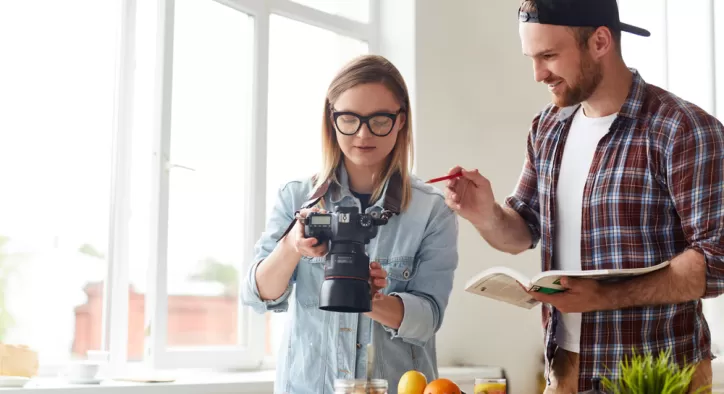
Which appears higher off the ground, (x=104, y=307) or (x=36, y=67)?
(x=36, y=67)

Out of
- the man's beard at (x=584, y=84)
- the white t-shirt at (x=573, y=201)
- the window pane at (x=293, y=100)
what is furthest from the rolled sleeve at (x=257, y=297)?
the window pane at (x=293, y=100)

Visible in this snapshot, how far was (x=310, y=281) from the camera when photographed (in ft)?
5.95

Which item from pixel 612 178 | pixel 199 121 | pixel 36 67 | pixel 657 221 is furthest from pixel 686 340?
pixel 36 67

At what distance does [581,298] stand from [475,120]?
1.83m

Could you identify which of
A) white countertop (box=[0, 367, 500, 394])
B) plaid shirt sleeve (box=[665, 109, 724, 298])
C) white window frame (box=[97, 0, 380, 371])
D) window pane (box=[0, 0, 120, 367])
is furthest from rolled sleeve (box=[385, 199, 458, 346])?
window pane (box=[0, 0, 120, 367])

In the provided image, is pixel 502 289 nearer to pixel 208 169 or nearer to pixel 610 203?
pixel 610 203

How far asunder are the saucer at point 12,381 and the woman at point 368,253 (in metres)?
0.84

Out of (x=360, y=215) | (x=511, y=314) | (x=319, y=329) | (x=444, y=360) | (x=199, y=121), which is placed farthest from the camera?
(x=511, y=314)

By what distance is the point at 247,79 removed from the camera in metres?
3.11

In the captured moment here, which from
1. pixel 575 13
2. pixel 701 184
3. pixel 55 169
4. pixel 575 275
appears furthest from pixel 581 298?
pixel 55 169

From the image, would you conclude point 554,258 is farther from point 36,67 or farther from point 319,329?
point 36,67

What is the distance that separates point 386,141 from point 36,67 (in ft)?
4.73

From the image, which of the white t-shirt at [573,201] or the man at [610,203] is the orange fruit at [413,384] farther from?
the white t-shirt at [573,201]

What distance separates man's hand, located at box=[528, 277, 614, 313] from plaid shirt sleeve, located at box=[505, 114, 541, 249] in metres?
0.38
